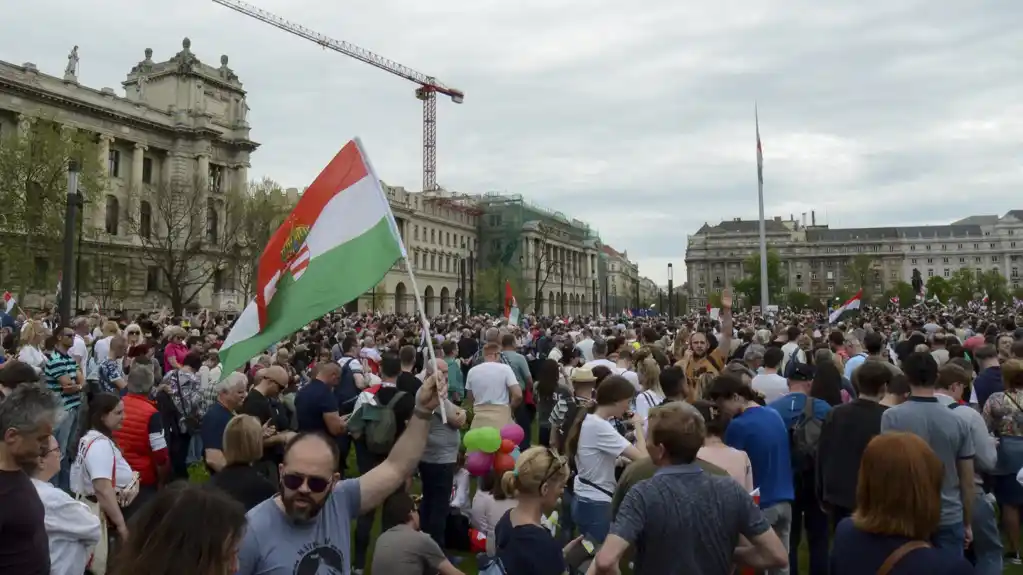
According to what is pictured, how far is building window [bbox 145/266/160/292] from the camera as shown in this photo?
55.2 metres

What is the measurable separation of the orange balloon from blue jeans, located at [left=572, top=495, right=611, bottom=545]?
1153 mm

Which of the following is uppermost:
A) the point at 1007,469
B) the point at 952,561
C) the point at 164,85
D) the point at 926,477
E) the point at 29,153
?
the point at 164,85

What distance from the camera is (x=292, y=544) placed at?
2.81 meters

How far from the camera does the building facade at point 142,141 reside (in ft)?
154

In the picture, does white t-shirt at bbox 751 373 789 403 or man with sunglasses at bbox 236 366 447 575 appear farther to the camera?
white t-shirt at bbox 751 373 789 403

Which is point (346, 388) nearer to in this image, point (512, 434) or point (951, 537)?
point (512, 434)

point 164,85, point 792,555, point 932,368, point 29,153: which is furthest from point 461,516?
point 164,85

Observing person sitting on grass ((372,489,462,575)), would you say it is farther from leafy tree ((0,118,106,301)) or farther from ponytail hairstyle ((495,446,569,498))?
leafy tree ((0,118,106,301))

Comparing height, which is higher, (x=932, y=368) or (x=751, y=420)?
(x=932, y=368)

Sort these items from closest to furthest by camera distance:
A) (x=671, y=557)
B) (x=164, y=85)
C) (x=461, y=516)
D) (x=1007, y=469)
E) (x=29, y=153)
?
(x=671, y=557)
(x=1007, y=469)
(x=461, y=516)
(x=29, y=153)
(x=164, y=85)

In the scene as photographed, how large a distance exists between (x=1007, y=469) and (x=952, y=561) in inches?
174

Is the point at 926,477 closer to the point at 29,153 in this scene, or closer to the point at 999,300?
the point at 29,153

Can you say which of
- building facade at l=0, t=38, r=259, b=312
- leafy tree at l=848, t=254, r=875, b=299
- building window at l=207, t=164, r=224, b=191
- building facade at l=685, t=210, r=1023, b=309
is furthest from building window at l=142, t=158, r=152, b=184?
building facade at l=685, t=210, r=1023, b=309

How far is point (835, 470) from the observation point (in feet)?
17.3
